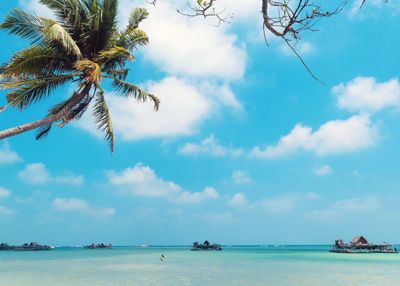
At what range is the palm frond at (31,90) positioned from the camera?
8.71 m

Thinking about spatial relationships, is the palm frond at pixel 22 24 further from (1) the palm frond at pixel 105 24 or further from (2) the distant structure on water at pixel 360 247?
(2) the distant structure on water at pixel 360 247

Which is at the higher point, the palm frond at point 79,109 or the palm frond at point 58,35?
the palm frond at point 58,35

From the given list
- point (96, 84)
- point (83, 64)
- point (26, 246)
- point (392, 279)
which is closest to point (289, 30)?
point (83, 64)

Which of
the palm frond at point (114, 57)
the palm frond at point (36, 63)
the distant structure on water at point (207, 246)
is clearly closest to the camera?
the palm frond at point (36, 63)

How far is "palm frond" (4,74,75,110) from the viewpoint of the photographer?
8707mm

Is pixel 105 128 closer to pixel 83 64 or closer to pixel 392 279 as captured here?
pixel 83 64

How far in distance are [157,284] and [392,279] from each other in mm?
13749

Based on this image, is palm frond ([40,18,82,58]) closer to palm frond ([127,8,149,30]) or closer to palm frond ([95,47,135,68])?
palm frond ([95,47,135,68])

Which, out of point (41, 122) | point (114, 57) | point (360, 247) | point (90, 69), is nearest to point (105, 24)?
point (114, 57)

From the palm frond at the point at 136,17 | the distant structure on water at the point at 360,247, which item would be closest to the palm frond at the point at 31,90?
the palm frond at the point at 136,17

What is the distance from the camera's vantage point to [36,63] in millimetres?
8883

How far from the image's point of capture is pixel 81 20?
383 inches

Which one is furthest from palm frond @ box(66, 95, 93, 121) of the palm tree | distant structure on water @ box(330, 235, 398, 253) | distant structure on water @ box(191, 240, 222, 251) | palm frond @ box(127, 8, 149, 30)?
distant structure on water @ box(191, 240, 222, 251)

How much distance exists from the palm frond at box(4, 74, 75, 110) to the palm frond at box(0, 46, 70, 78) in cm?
28
